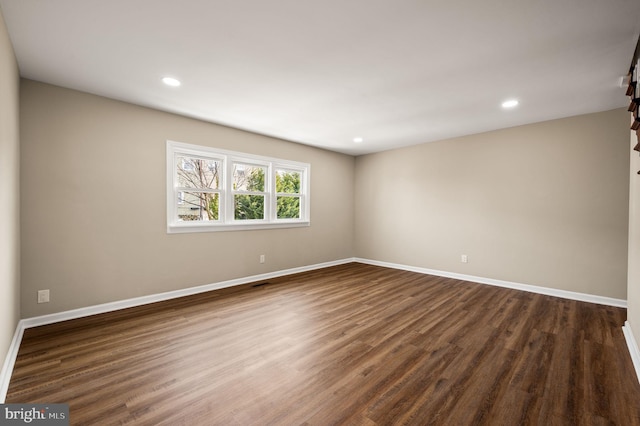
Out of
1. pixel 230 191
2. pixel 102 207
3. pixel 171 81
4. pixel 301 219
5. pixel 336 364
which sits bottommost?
pixel 336 364

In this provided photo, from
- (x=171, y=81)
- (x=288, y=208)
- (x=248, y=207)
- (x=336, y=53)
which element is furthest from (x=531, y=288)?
(x=171, y=81)

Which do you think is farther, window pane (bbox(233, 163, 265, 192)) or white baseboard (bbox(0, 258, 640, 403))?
window pane (bbox(233, 163, 265, 192))

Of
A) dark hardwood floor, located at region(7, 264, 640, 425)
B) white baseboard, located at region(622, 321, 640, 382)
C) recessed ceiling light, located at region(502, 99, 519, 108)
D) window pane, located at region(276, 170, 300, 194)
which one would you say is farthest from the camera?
window pane, located at region(276, 170, 300, 194)

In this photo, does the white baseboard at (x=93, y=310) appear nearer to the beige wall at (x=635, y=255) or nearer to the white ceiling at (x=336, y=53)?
the white ceiling at (x=336, y=53)

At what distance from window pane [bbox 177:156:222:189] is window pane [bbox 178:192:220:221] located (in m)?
0.14

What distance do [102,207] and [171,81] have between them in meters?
1.72

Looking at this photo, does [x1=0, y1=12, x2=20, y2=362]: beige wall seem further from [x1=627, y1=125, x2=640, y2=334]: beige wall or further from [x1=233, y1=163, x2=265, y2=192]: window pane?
[x1=627, y1=125, x2=640, y2=334]: beige wall

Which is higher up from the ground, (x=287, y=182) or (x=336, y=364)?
(x=287, y=182)

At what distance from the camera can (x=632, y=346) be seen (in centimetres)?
247

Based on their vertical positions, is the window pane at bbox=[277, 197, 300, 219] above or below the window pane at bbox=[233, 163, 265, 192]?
below

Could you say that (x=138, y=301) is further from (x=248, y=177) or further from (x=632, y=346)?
(x=632, y=346)

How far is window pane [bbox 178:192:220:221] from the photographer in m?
4.13

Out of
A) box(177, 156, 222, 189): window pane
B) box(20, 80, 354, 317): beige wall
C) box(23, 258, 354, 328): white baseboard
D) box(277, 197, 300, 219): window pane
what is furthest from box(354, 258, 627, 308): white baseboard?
box(177, 156, 222, 189): window pane

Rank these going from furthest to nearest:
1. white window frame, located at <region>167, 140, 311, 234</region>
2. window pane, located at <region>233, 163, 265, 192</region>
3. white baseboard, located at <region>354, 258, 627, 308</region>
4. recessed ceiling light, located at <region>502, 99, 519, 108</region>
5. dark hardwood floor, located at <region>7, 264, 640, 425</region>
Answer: window pane, located at <region>233, 163, 265, 192</region>, white window frame, located at <region>167, 140, 311, 234</region>, white baseboard, located at <region>354, 258, 627, 308</region>, recessed ceiling light, located at <region>502, 99, 519, 108</region>, dark hardwood floor, located at <region>7, 264, 640, 425</region>
